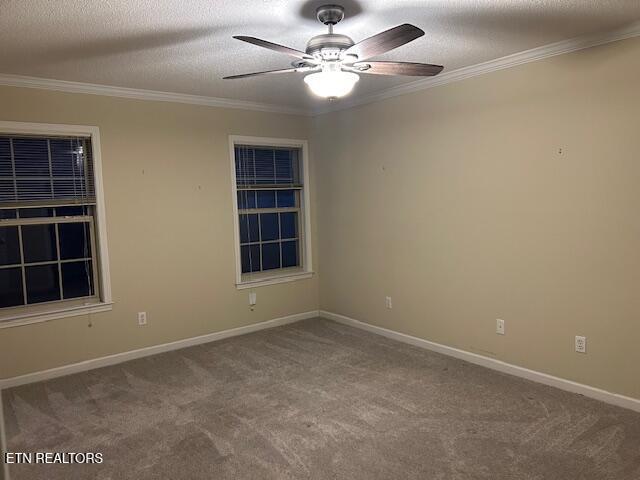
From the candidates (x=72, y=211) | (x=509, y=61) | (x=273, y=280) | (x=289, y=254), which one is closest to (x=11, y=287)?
(x=72, y=211)

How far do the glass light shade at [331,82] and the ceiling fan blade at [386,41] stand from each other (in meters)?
0.12

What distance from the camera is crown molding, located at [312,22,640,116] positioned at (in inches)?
117

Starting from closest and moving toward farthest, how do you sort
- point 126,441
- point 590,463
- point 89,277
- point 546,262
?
point 590,463 < point 126,441 < point 546,262 < point 89,277

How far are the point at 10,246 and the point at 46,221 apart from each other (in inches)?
12.8

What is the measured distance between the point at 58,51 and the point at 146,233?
5.70 feet

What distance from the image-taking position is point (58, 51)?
3066 mm

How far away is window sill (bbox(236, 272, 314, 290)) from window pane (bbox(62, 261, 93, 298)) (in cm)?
141

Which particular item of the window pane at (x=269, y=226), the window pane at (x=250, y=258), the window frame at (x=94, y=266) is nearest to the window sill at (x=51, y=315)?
the window frame at (x=94, y=266)

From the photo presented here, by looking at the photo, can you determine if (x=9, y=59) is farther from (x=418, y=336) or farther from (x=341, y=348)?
(x=418, y=336)

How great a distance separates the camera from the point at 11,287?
3938mm

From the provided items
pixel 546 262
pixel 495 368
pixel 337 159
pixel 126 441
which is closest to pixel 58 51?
pixel 126 441

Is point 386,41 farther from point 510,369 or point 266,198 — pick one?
point 266,198

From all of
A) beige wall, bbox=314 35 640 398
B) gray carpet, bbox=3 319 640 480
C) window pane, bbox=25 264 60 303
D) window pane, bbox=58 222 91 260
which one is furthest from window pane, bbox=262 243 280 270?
window pane, bbox=25 264 60 303

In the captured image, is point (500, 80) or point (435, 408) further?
point (500, 80)
